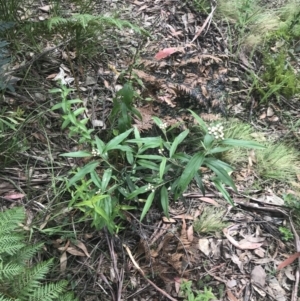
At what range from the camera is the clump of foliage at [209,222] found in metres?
2.32

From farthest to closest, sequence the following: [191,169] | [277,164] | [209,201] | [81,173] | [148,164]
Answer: [277,164] → [209,201] → [148,164] → [81,173] → [191,169]

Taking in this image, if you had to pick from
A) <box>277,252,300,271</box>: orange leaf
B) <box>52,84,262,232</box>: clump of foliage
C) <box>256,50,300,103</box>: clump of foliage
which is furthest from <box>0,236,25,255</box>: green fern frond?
<box>256,50,300,103</box>: clump of foliage

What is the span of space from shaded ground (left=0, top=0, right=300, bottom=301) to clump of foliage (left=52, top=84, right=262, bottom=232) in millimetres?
198

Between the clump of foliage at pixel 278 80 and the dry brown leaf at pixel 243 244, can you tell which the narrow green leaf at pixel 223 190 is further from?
the clump of foliage at pixel 278 80

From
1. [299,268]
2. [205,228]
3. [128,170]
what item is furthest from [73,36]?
[299,268]

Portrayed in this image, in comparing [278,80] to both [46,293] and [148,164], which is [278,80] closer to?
[148,164]

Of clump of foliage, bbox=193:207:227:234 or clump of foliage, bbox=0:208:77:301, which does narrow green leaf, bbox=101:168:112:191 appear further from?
clump of foliage, bbox=193:207:227:234

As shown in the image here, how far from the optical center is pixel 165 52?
9.78 feet

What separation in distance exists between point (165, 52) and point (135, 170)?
124cm

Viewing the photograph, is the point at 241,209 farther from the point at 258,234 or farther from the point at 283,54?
the point at 283,54

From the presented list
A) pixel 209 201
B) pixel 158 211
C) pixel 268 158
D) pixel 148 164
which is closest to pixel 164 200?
pixel 148 164

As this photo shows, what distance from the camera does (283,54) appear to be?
325 centimetres

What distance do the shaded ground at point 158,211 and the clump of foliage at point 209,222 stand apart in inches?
1.4

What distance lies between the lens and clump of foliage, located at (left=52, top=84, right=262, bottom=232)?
Answer: 1.75 meters
